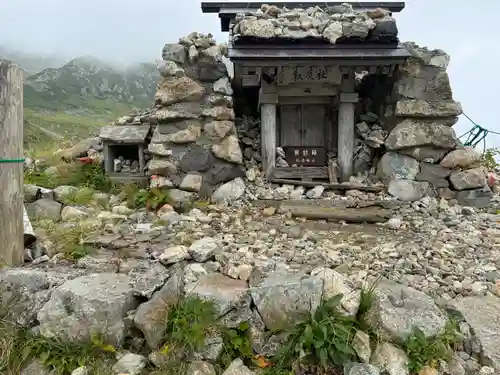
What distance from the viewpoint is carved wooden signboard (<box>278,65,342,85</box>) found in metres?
7.87

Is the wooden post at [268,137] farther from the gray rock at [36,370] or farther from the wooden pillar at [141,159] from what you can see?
the gray rock at [36,370]

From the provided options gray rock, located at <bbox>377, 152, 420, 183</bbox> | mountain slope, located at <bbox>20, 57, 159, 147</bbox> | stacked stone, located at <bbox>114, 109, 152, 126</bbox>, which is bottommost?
gray rock, located at <bbox>377, 152, 420, 183</bbox>

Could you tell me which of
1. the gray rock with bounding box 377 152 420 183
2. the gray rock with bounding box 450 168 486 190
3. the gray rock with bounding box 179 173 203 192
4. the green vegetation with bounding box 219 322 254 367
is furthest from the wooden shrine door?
the green vegetation with bounding box 219 322 254 367

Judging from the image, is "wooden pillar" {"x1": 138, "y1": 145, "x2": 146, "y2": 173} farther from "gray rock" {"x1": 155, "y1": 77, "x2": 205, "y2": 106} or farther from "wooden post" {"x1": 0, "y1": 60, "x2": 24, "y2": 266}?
"wooden post" {"x1": 0, "y1": 60, "x2": 24, "y2": 266}

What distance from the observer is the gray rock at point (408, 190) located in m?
7.34

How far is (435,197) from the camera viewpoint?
24.3 ft

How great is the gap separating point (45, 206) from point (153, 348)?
3694 mm

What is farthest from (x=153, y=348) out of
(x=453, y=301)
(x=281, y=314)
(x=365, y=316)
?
(x=453, y=301)

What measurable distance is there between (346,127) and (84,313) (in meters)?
6.08

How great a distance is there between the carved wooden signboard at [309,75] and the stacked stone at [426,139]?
1.19 metres

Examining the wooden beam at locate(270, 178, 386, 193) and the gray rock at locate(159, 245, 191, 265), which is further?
the wooden beam at locate(270, 178, 386, 193)

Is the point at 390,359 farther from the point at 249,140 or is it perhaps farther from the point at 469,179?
the point at 249,140

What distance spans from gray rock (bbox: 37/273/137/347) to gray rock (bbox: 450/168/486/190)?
19.8ft

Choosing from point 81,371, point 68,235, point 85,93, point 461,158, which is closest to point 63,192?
point 68,235
